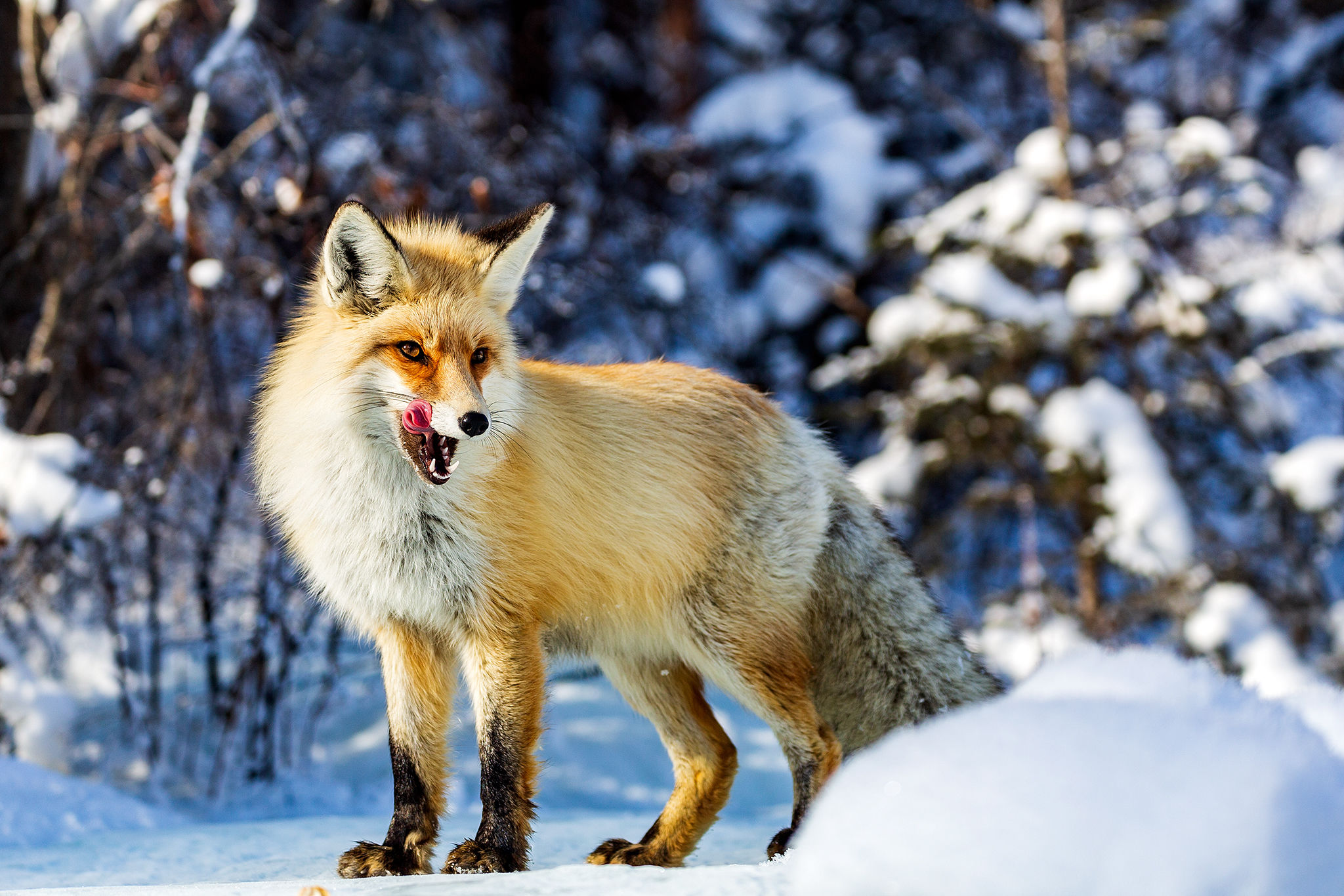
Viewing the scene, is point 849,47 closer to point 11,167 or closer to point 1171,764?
point 11,167

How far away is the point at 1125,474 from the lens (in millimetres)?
6172

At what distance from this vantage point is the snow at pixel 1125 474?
6.00m

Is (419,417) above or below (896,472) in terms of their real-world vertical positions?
above

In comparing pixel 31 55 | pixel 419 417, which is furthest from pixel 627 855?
pixel 31 55

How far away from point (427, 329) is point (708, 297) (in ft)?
17.4

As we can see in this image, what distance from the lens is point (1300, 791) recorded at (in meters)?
1.66

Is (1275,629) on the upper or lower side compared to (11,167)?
lower

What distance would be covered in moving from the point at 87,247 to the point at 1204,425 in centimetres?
732

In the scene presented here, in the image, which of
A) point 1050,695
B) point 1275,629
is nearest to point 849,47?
point 1275,629

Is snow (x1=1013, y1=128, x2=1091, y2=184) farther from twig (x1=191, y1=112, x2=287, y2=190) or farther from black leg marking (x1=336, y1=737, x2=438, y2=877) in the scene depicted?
black leg marking (x1=336, y1=737, x2=438, y2=877)

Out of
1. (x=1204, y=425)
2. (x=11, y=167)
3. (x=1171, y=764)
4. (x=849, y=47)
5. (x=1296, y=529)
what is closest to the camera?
(x=1171, y=764)

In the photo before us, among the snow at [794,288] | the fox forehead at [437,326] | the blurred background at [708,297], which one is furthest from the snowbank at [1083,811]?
the snow at [794,288]

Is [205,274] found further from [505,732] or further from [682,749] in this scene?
[682,749]

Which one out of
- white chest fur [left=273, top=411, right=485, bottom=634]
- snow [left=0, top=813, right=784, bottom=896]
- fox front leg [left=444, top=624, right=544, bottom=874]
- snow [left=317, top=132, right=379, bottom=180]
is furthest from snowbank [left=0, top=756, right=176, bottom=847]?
snow [left=317, top=132, right=379, bottom=180]
